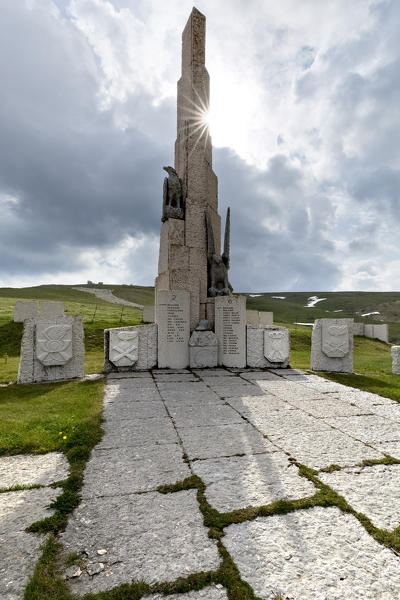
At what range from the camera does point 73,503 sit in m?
2.39

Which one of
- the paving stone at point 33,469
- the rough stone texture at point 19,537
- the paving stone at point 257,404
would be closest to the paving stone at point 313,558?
the rough stone texture at point 19,537

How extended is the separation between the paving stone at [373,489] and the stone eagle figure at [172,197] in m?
9.09

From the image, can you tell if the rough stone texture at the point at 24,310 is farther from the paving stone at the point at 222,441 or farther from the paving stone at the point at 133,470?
the paving stone at the point at 133,470

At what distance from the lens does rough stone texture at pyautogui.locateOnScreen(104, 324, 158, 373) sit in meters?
8.50

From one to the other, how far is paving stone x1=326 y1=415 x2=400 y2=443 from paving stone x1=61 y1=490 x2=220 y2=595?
8.31ft

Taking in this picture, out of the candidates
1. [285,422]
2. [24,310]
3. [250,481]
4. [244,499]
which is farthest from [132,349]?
[24,310]

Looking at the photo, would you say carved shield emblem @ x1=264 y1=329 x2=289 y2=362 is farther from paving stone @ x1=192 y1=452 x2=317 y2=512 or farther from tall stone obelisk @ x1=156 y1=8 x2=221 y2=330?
paving stone @ x1=192 y1=452 x2=317 y2=512

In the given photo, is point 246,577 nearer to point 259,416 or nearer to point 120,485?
point 120,485

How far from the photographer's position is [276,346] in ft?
31.2

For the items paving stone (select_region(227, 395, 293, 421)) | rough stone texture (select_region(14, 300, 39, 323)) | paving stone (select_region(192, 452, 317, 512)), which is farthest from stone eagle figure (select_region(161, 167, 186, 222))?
rough stone texture (select_region(14, 300, 39, 323))

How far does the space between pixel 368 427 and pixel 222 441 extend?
2119 millimetres

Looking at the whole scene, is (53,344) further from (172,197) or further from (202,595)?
(202,595)

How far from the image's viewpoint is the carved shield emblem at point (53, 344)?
23.6 ft

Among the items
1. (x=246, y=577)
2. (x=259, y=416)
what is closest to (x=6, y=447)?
(x=246, y=577)
